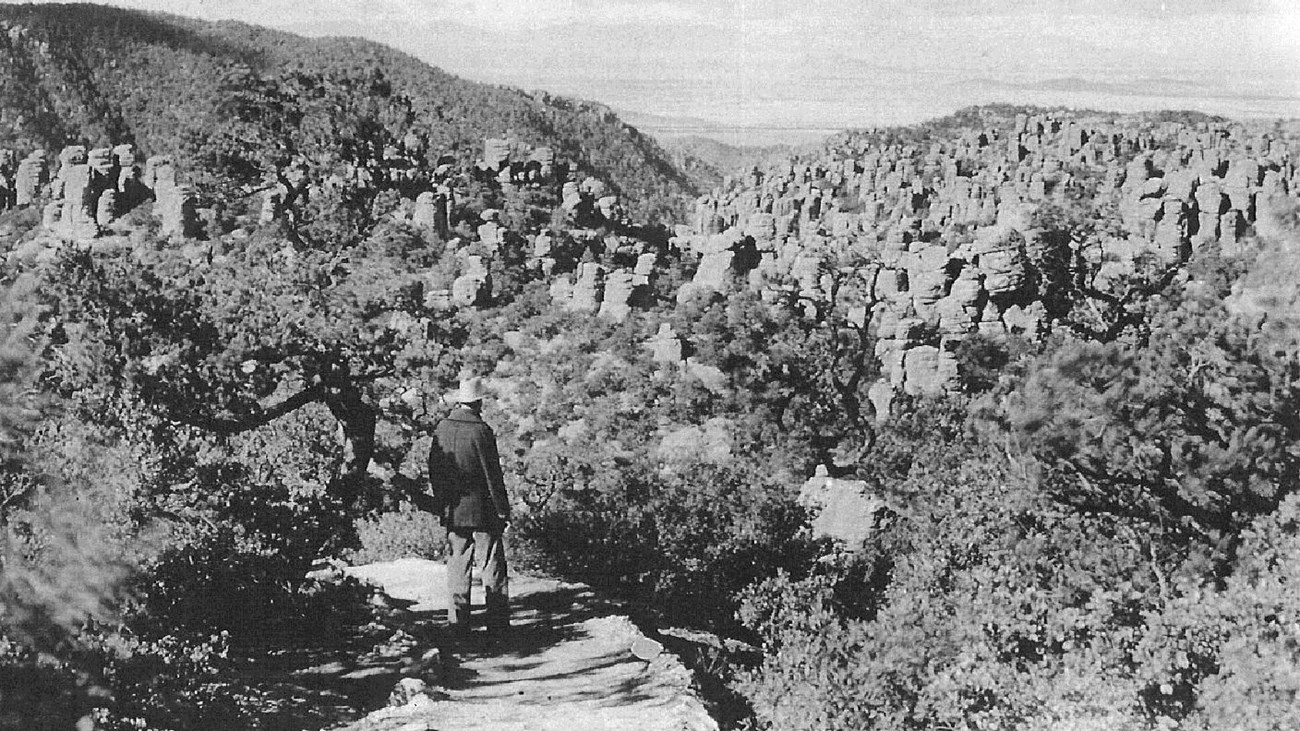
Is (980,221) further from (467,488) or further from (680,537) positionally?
(467,488)

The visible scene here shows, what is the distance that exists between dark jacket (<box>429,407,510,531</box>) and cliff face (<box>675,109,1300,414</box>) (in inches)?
196

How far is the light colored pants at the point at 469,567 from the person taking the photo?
6137mm

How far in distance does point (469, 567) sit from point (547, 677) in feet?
2.49

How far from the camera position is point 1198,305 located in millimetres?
8062

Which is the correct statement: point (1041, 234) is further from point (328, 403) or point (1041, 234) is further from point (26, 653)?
point (26, 653)

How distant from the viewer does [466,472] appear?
5.96 metres

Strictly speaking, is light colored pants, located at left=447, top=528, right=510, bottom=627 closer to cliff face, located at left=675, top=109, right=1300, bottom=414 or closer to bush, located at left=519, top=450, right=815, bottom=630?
bush, located at left=519, top=450, right=815, bottom=630

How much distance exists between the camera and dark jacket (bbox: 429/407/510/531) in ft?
19.6

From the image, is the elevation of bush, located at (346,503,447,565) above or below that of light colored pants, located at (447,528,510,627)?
below

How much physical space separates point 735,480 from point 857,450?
4.32m

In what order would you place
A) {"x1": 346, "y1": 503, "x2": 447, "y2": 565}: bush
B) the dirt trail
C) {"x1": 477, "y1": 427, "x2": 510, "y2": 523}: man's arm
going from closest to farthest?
the dirt trail
{"x1": 477, "y1": 427, "x2": 510, "y2": 523}: man's arm
{"x1": 346, "y1": 503, "x2": 447, "y2": 565}: bush

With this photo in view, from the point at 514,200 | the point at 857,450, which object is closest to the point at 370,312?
the point at 857,450

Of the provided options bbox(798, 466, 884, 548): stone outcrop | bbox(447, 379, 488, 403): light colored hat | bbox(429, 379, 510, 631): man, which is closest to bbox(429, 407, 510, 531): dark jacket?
bbox(429, 379, 510, 631): man

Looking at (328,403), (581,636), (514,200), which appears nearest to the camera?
(581,636)
